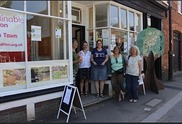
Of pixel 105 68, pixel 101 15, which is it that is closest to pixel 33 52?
pixel 105 68

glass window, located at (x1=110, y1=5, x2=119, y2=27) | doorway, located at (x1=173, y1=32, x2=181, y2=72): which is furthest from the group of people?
doorway, located at (x1=173, y1=32, x2=181, y2=72)

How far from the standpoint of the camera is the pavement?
17.6 feet

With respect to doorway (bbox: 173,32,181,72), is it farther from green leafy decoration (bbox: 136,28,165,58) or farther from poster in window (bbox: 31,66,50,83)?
poster in window (bbox: 31,66,50,83)

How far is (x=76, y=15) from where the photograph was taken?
7.71 metres

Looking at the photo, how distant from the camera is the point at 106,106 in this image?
6.50 metres

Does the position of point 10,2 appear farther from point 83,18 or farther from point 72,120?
point 83,18

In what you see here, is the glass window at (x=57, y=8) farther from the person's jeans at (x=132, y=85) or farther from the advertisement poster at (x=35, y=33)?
the person's jeans at (x=132, y=85)

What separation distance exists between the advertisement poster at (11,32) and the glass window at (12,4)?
0.13 metres

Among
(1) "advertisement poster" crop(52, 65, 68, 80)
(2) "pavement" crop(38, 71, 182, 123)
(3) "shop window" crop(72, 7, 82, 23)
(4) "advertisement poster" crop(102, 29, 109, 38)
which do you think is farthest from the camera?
(4) "advertisement poster" crop(102, 29, 109, 38)

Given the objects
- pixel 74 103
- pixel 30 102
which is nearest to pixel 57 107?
pixel 74 103

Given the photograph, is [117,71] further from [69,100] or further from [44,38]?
[44,38]

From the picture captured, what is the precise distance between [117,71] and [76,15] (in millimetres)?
2377

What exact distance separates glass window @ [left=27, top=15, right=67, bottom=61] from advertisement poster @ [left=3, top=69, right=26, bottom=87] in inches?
16.8

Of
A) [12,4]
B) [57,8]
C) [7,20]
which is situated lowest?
[7,20]
